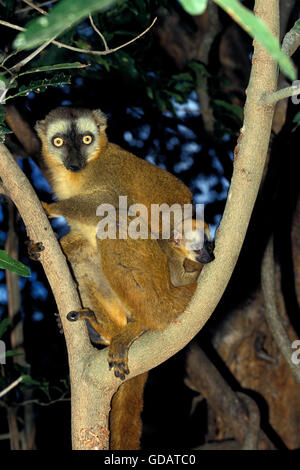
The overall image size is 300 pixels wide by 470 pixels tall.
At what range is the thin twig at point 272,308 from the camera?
534 centimetres

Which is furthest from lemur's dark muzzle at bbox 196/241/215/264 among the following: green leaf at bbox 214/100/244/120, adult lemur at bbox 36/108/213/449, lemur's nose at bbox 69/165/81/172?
green leaf at bbox 214/100/244/120

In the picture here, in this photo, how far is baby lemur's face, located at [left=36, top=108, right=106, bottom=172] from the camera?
448 centimetres

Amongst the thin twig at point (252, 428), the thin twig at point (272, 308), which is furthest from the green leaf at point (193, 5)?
the thin twig at point (252, 428)

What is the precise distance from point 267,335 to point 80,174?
127 inches

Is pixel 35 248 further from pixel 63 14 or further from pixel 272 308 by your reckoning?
pixel 272 308

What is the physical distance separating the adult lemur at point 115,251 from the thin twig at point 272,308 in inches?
74.6

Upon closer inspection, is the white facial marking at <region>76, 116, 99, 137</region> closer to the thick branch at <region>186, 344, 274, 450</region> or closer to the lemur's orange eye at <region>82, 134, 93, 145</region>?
the lemur's orange eye at <region>82, 134, 93, 145</region>

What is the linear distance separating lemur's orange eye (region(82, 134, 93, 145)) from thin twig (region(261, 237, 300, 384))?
7.75ft

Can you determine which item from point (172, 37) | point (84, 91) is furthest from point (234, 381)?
point (172, 37)

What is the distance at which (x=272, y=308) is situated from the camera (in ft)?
17.8

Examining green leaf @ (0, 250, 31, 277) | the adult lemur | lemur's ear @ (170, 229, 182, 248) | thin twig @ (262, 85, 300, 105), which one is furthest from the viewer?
lemur's ear @ (170, 229, 182, 248)

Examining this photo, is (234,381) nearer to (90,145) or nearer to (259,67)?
(90,145)

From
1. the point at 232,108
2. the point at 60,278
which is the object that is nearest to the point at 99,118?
the point at 232,108

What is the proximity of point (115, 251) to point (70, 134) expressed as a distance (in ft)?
4.99
